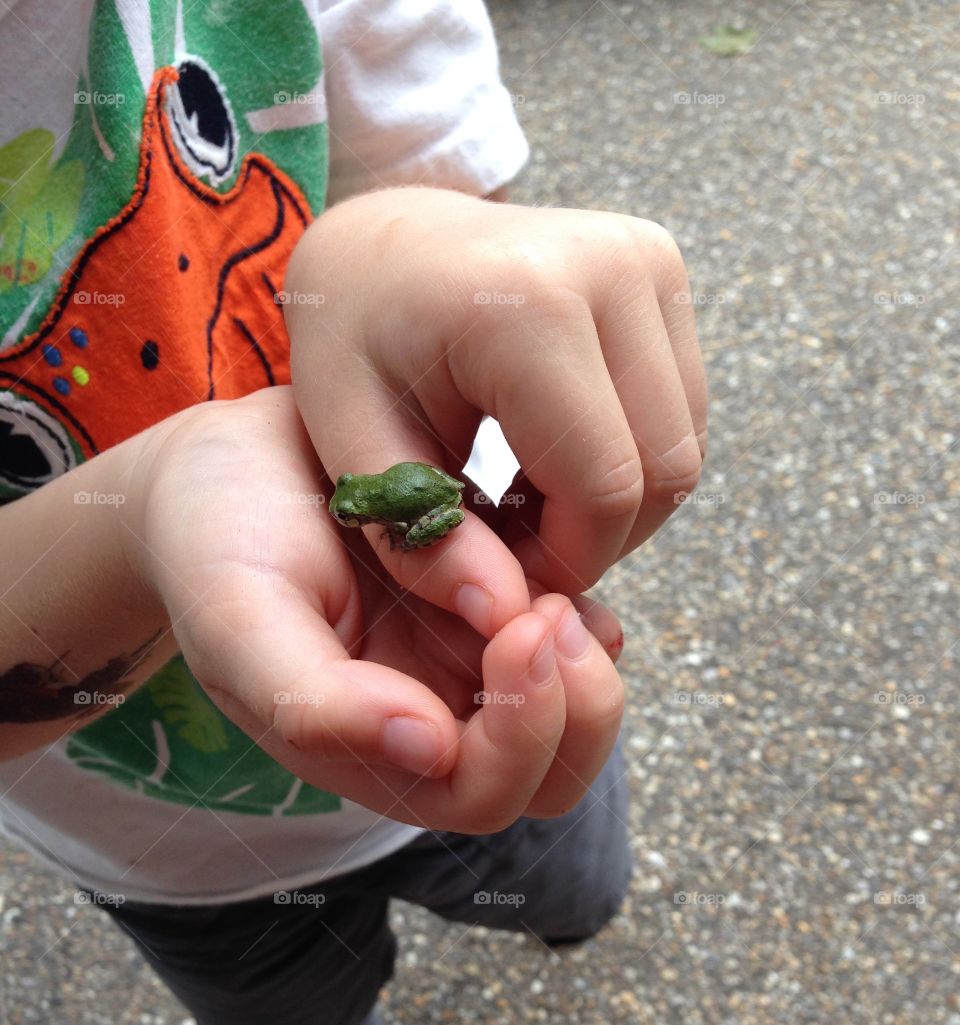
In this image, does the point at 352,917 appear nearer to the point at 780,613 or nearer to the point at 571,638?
the point at 571,638

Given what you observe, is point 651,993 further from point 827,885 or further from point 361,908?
point 361,908

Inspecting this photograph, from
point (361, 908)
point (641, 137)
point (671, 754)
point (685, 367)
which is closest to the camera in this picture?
point (685, 367)

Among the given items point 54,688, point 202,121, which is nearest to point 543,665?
point 54,688

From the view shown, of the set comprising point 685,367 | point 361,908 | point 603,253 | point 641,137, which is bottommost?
point 641,137

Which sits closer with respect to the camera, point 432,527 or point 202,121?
point 432,527

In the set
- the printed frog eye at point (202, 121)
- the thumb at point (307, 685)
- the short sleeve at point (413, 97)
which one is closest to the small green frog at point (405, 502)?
the thumb at point (307, 685)

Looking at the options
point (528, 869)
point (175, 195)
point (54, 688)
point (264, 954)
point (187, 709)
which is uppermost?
point (175, 195)

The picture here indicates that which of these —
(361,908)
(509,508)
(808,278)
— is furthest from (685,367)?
(808,278)
